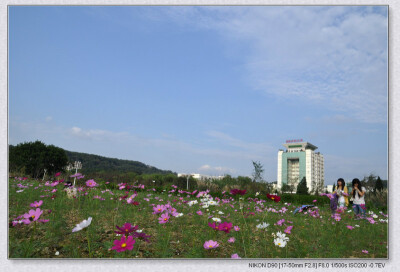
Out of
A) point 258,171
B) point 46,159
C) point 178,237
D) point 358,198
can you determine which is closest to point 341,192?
point 358,198

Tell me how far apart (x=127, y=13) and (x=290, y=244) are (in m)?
3.96

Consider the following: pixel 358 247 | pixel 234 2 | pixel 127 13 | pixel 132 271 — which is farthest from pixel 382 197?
pixel 127 13

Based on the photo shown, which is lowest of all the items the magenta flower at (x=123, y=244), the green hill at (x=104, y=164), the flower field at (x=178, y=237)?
the flower field at (x=178, y=237)

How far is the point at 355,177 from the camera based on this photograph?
16.6ft

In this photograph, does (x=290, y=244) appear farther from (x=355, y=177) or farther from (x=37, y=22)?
(x=37, y=22)

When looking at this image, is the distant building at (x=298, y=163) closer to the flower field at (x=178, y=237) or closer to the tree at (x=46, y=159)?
the tree at (x=46, y=159)

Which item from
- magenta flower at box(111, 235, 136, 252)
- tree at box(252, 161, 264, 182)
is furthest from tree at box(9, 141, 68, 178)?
magenta flower at box(111, 235, 136, 252)

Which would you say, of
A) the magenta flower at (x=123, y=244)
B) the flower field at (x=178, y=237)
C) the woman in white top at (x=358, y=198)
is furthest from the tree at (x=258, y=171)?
the magenta flower at (x=123, y=244)

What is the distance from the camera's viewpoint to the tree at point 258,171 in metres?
13.4

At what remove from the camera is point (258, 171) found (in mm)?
13414

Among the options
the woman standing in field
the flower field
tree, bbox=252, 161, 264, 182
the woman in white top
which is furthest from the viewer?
tree, bbox=252, 161, 264, 182

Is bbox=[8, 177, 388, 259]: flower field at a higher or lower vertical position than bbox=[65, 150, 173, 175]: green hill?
lower

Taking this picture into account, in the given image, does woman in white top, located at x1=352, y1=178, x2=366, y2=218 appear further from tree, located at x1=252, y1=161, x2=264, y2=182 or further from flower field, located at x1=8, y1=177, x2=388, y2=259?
tree, located at x1=252, y1=161, x2=264, y2=182

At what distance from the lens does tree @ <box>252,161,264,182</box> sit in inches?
527
